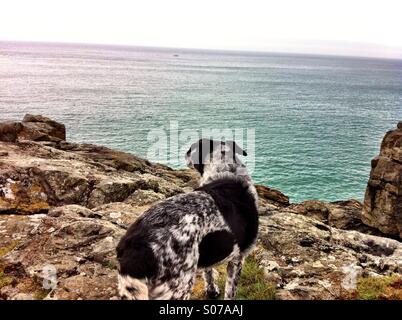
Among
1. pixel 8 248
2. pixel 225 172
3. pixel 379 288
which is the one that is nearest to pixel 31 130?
pixel 8 248

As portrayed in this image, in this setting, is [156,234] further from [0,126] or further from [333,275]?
[0,126]

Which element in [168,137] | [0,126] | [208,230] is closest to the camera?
[208,230]

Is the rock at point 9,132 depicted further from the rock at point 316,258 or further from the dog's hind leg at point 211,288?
the dog's hind leg at point 211,288

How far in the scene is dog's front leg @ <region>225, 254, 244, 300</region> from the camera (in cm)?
654

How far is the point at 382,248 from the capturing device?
10102 millimetres

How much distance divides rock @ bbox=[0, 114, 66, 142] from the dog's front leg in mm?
16708

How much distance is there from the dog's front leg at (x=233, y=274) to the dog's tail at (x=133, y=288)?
2.18 metres

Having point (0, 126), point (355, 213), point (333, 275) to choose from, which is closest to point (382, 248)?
point (333, 275)

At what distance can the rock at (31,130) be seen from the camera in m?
19.6

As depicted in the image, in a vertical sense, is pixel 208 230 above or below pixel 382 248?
above

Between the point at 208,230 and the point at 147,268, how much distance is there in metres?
1.23

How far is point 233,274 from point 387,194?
29.4 meters

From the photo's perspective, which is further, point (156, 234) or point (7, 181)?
point (7, 181)

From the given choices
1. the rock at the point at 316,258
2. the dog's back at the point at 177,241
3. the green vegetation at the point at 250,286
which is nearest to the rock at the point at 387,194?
the rock at the point at 316,258
